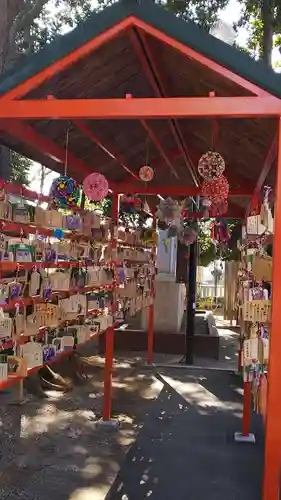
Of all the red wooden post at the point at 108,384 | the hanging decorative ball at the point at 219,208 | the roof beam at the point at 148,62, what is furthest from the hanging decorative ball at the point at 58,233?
the hanging decorative ball at the point at 219,208

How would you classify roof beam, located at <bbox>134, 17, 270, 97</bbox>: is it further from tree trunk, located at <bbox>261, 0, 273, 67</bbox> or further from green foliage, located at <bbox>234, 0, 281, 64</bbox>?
tree trunk, located at <bbox>261, 0, 273, 67</bbox>

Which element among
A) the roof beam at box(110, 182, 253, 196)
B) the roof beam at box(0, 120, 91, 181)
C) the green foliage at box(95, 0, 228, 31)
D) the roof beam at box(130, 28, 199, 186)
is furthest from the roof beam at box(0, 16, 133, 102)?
the green foliage at box(95, 0, 228, 31)

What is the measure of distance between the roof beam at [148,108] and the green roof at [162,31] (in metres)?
0.10

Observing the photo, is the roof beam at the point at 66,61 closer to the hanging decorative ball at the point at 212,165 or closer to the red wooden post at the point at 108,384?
the hanging decorative ball at the point at 212,165

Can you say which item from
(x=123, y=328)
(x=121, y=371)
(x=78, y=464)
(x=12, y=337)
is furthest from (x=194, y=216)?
(x=12, y=337)

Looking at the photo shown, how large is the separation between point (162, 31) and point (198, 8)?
1056cm

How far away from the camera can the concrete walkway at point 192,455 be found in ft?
13.6

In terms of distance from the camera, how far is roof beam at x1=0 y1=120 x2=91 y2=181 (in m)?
3.72

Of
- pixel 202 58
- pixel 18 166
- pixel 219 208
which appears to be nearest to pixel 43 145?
pixel 202 58

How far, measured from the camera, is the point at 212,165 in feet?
16.2

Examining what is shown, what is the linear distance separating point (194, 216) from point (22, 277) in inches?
185

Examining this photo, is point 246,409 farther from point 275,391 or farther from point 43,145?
point 43,145

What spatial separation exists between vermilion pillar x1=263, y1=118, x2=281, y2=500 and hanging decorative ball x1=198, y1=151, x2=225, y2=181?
2017mm

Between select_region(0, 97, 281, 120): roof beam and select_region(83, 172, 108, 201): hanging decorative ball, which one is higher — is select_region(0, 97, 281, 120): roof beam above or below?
above
